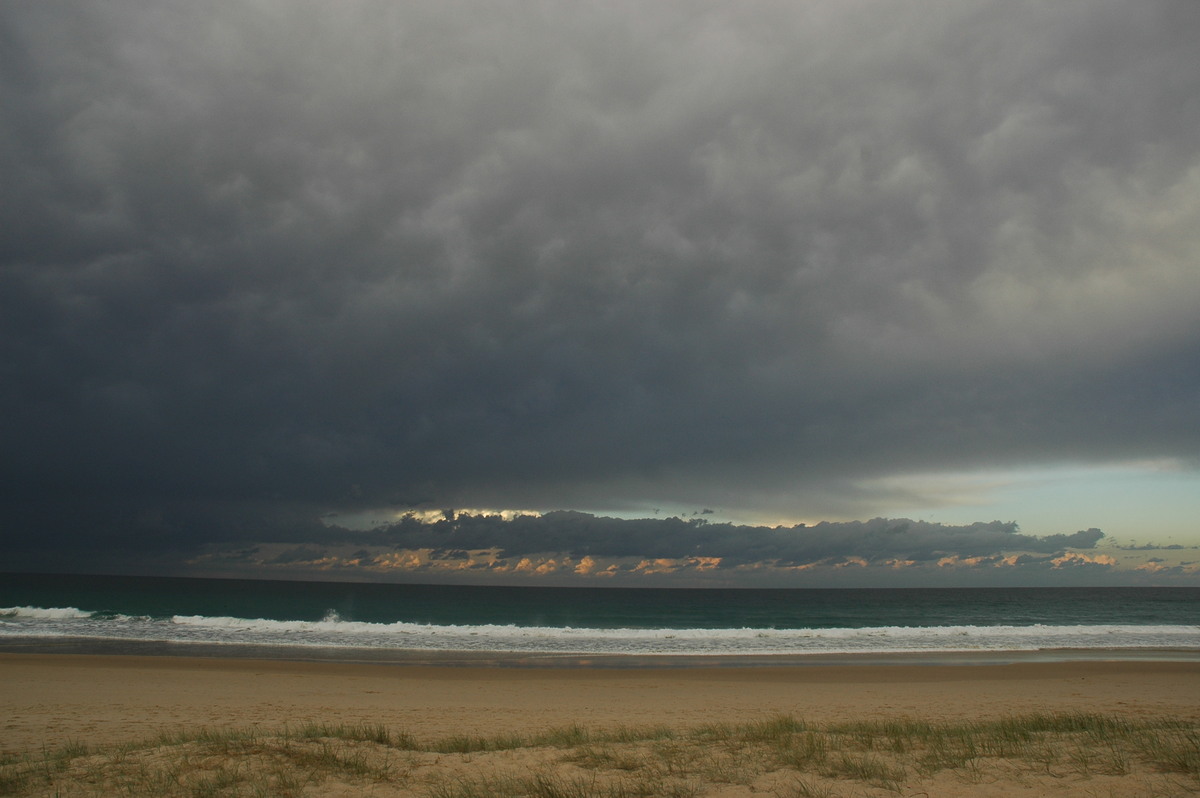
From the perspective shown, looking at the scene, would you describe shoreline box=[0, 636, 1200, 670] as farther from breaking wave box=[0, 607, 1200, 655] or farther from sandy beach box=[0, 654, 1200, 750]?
sandy beach box=[0, 654, 1200, 750]

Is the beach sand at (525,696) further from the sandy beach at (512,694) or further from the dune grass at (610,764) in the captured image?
the dune grass at (610,764)

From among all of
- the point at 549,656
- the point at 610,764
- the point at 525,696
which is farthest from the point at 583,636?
Answer: the point at 610,764

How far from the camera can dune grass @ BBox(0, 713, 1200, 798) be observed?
8320 mm

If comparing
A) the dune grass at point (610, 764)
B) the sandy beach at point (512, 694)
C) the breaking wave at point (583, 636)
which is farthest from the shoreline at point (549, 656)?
the dune grass at point (610, 764)

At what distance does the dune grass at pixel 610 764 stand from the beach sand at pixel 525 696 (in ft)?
0.90

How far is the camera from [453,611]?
74.7 metres

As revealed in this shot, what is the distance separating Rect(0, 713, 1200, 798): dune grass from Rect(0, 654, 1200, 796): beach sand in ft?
0.90

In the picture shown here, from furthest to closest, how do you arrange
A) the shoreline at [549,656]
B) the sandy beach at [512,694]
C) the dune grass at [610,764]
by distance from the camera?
the shoreline at [549,656]
the sandy beach at [512,694]
the dune grass at [610,764]

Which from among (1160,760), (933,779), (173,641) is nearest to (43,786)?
(933,779)

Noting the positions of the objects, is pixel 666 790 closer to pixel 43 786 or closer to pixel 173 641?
pixel 43 786

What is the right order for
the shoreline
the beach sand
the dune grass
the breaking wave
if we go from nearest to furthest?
the dune grass
the beach sand
the shoreline
the breaking wave

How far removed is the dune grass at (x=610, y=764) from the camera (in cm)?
832

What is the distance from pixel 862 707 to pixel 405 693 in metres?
14.3

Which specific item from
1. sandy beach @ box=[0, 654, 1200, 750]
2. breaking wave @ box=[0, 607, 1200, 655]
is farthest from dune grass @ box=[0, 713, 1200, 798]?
breaking wave @ box=[0, 607, 1200, 655]
